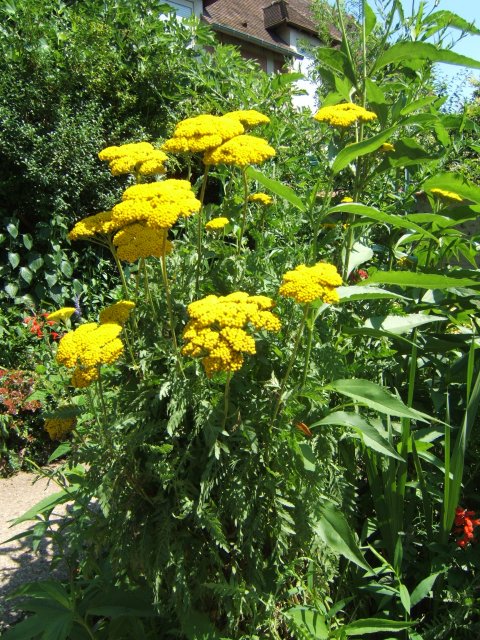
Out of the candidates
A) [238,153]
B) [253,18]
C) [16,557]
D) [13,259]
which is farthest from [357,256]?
[253,18]

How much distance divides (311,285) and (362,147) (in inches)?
19.6

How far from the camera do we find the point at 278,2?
55.0ft

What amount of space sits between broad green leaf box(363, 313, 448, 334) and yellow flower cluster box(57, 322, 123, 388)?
0.79 m

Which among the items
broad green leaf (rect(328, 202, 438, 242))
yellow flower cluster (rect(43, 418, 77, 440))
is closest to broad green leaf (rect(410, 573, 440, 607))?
broad green leaf (rect(328, 202, 438, 242))

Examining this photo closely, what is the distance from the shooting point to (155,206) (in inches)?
53.6

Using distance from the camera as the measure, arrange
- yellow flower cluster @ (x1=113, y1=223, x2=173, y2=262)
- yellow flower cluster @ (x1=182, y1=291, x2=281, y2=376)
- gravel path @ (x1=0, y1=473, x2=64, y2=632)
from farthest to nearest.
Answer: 1. gravel path @ (x1=0, y1=473, x2=64, y2=632)
2. yellow flower cluster @ (x1=113, y1=223, x2=173, y2=262)
3. yellow flower cluster @ (x1=182, y1=291, x2=281, y2=376)

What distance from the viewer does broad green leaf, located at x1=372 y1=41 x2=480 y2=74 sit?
183cm

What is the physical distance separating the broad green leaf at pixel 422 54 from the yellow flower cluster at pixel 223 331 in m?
1.08

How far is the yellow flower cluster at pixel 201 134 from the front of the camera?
59.9 inches

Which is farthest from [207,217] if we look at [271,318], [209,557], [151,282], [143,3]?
[143,3]

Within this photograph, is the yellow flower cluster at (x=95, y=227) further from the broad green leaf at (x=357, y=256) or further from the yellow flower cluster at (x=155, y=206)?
the broad green leaf at (x=357, y=256)

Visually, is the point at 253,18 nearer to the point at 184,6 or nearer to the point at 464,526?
the point at 184,6

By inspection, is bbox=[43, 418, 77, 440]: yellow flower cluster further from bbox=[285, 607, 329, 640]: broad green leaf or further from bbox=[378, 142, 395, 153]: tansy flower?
bbox=[378, 142, 395, 153]: tansy flower

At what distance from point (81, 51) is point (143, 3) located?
0.97m
